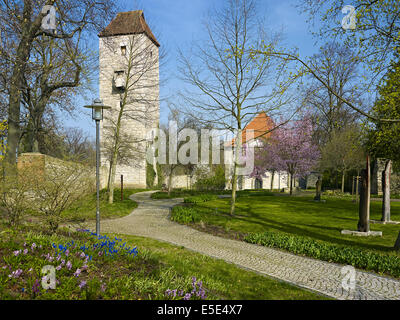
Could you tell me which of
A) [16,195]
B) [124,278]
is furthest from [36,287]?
[16,195]

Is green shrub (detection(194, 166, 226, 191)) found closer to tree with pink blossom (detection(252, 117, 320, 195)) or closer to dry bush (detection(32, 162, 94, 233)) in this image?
tree with pink blossom (detection(252, 117, 320, 195))

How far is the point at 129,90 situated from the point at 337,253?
542 inches

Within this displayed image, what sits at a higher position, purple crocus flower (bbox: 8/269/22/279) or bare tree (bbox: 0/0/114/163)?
bare tree (bbox: 0/0/114/163)

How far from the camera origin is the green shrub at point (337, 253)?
629 cm

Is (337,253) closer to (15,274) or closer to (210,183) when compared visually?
(15,274)

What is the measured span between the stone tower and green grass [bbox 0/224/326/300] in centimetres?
1117

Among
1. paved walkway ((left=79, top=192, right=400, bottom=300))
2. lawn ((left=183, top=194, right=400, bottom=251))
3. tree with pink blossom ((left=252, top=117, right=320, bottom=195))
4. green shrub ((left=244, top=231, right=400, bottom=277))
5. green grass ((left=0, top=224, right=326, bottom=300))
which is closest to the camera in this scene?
green grass ((left=0, top=224, right=326, bottom=300))

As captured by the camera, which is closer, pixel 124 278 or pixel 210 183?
pixel 124 278

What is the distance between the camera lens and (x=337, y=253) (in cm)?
713

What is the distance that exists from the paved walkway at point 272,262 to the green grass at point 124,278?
50cm

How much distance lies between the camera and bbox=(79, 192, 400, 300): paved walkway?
200 inches

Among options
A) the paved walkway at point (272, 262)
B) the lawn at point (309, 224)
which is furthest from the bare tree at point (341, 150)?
the paved walkway at point (272, 262)

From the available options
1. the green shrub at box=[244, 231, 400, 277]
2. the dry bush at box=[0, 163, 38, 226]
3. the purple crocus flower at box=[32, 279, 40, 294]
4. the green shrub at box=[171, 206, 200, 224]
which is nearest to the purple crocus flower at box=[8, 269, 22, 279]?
the purple crocus flower at box=[32, 279, 40, 294]

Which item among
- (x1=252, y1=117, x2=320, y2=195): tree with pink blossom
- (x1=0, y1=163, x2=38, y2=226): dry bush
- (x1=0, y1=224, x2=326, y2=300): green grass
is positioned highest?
(x1=252, y1=117, x2=320, y2=195): tree with pink blossom
